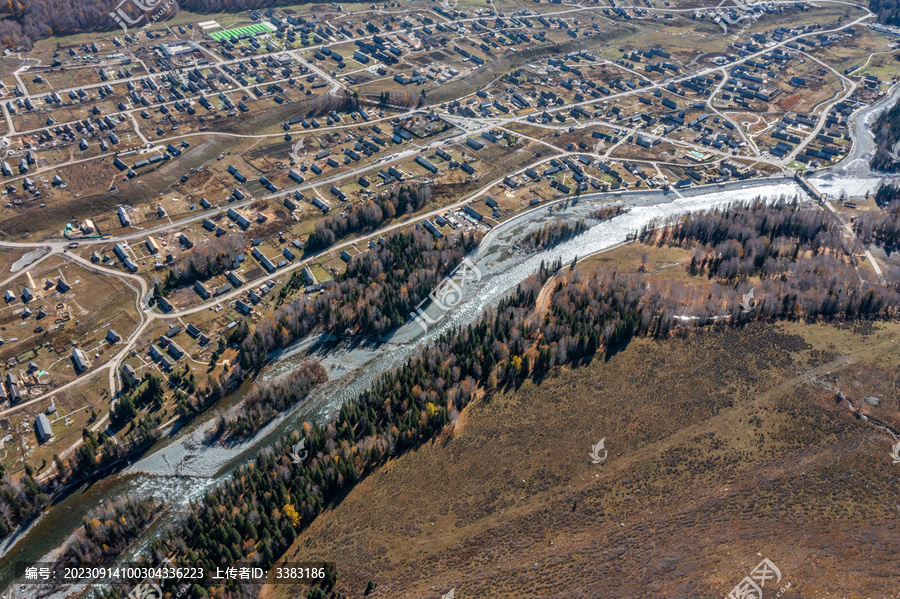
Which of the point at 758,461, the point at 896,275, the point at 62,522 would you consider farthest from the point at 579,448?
the point at 896,275

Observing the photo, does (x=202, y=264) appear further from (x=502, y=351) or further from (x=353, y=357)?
(x=502, y=351)

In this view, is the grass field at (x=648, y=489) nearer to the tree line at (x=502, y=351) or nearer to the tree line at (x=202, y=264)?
the tree line at (x=502, y=351)

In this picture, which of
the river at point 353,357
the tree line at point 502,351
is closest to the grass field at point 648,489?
the tree line at point 502,351

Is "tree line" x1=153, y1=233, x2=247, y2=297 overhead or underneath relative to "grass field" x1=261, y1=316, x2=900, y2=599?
overhead

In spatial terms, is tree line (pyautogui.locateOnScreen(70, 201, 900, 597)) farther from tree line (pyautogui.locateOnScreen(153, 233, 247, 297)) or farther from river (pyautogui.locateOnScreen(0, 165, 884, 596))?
tree line (pyautogui.locateOnScreen(153, 233, 247, 297))

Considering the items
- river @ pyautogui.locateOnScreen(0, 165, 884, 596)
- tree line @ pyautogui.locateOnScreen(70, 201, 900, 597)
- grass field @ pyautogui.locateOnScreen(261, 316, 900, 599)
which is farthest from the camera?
river @ pyautogui.locateOnScreen(0, 165, 884, 596)

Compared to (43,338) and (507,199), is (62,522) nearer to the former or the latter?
(43,338)

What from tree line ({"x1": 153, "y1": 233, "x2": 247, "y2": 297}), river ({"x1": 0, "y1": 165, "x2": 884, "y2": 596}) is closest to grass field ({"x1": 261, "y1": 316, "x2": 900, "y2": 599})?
river ({"x1": 0, "y1": 165, "x2": 884, "y2": 596})

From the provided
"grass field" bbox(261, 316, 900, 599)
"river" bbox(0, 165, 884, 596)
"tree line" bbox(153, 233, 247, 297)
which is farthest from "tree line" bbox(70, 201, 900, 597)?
"tree line" bbox(153, 233, 247, 297)

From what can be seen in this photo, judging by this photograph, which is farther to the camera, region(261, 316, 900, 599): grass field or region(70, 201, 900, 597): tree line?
region(70, 201, 900, 597): tree line

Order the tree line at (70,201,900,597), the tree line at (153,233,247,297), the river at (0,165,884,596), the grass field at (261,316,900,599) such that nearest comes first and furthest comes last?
the grass field at (261,316,900,599) → the tree line at (70,201,900,597) → the river at (0,165,884,596) → the tree line at (153,233,247,297)
